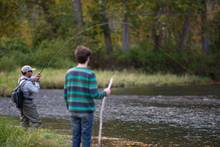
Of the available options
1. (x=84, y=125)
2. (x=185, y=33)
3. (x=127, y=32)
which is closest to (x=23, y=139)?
(x=84, y=125)

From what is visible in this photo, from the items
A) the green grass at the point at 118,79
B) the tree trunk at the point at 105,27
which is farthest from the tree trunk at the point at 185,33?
the green grass at the point at 118,79

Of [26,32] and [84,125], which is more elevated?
[26,32]

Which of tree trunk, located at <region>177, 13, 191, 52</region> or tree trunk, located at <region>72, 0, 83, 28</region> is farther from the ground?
tree trunk, located at <region>72, 0, 83, 28</region>

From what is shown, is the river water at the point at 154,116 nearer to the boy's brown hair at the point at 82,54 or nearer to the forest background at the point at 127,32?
the boy's brown hair at the point at 82,54

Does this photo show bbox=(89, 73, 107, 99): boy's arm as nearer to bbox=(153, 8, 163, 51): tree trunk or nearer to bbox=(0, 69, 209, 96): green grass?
bbox=(0, 69, 209, 96): green grass

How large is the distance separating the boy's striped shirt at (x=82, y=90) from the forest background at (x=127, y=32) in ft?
86.0

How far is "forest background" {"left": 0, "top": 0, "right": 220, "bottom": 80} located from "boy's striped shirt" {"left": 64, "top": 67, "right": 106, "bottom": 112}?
2621 cm

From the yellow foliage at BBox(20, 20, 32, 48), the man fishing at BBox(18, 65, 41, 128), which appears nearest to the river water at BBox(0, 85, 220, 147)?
the man fishing at BBox(18, 65, 41, 128)

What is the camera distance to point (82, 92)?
798 centimetres

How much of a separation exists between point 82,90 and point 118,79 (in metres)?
24.4

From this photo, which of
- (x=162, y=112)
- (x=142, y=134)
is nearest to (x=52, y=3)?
(x=162, y=112)

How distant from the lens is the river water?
12.8m

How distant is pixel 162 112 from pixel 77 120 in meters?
10.5

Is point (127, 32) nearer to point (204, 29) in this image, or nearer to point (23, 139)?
point (204, 29)
